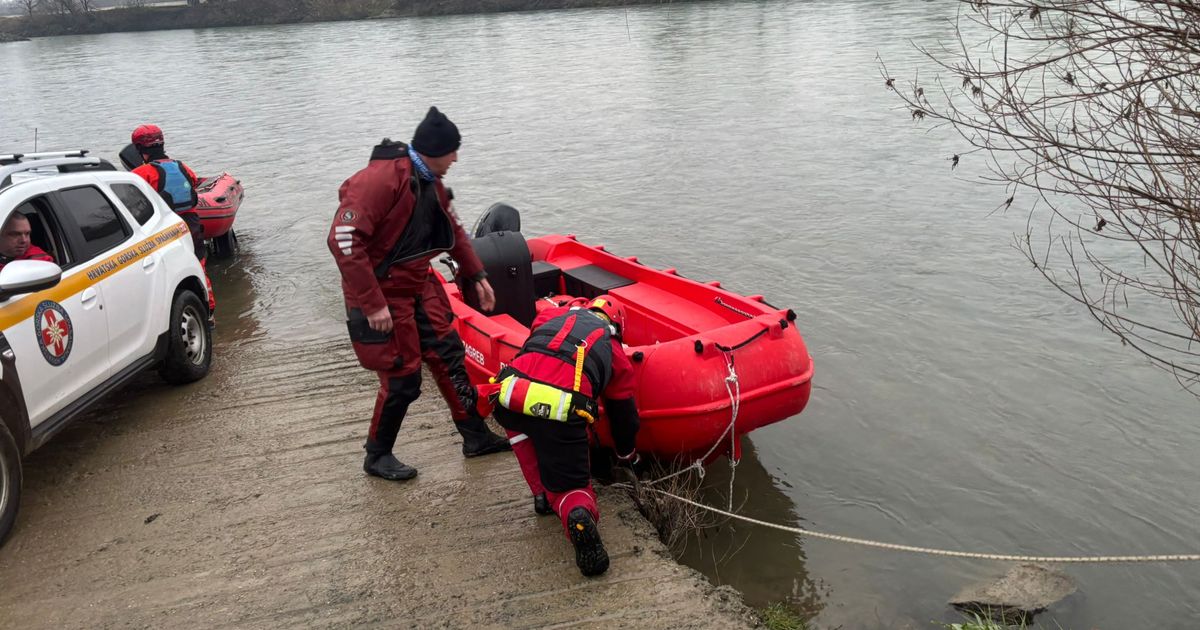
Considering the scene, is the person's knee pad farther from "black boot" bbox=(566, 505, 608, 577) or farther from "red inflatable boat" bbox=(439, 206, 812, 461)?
"black boot" bbox=(566, 505, 608, 577)

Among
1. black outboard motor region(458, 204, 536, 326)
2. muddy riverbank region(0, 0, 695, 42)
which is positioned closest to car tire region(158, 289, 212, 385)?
black outboard motor region(458, 204, 536, 326)

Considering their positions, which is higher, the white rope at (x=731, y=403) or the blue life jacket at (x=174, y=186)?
the blue life jacket at (x=174, y=186)

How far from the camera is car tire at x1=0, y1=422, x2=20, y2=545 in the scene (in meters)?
4.55

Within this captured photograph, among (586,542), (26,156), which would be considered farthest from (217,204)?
(586,542)

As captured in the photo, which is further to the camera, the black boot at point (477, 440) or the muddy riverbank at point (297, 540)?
the black boot at point (477, 440)

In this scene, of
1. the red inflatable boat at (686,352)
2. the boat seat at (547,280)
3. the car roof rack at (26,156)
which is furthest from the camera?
the boat seat at (547,280)

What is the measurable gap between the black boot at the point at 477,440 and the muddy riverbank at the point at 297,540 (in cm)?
7

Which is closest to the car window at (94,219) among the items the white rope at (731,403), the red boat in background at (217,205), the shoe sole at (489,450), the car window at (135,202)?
the car window at (135,202)

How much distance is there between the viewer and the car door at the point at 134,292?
564 cm

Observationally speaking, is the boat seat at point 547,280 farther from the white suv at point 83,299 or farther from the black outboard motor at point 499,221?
the white suv at point 83,299

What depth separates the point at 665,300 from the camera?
688cm

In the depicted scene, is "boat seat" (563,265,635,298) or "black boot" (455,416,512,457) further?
"boat seat" (563,265,635,298)

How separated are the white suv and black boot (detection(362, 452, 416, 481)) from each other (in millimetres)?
1591

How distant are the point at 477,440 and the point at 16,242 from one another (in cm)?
264
